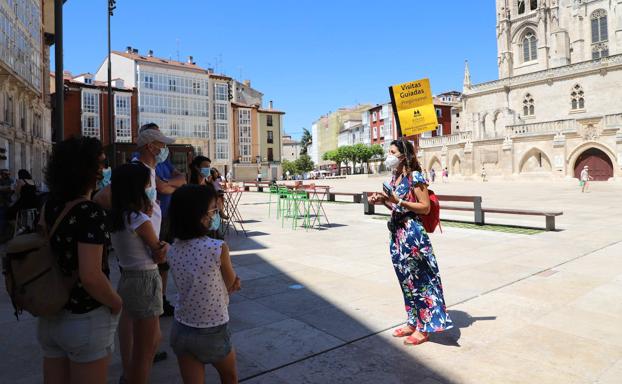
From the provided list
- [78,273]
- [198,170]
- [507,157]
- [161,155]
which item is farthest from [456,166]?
[78,273]

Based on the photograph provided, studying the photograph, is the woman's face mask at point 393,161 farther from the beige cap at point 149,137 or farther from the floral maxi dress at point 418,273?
the beige cap at point 149,137

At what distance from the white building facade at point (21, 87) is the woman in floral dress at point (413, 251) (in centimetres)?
2178

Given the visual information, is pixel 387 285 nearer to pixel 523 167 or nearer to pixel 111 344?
pixel 111 344

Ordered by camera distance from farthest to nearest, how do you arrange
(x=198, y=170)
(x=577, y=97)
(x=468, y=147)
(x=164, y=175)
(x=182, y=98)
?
(x=182, y=98) < (x=468, y=147) < (x=577, y=97) < (x=198, y=170) < (x=164, y=175)

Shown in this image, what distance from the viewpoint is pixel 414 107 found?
6520mm

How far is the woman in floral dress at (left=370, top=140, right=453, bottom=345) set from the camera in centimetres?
383

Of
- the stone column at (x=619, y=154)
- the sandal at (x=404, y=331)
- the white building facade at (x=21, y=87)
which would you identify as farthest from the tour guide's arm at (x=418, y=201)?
the stone column at (x=619, y=154)

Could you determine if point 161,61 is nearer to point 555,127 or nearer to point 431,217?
point 555,127

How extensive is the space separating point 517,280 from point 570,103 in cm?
4899

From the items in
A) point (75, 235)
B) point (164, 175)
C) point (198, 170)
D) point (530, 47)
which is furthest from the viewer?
point (530, 47)

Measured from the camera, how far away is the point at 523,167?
42.8 metres

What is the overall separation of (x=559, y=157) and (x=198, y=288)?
43517 mm

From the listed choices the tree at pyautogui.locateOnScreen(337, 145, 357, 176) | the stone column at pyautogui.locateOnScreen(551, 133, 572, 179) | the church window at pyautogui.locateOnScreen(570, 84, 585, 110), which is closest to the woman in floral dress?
the stone column at pyautogui.locateOnScreen(551, 133, 572, 179)

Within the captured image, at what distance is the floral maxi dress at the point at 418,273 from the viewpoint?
3834mm
